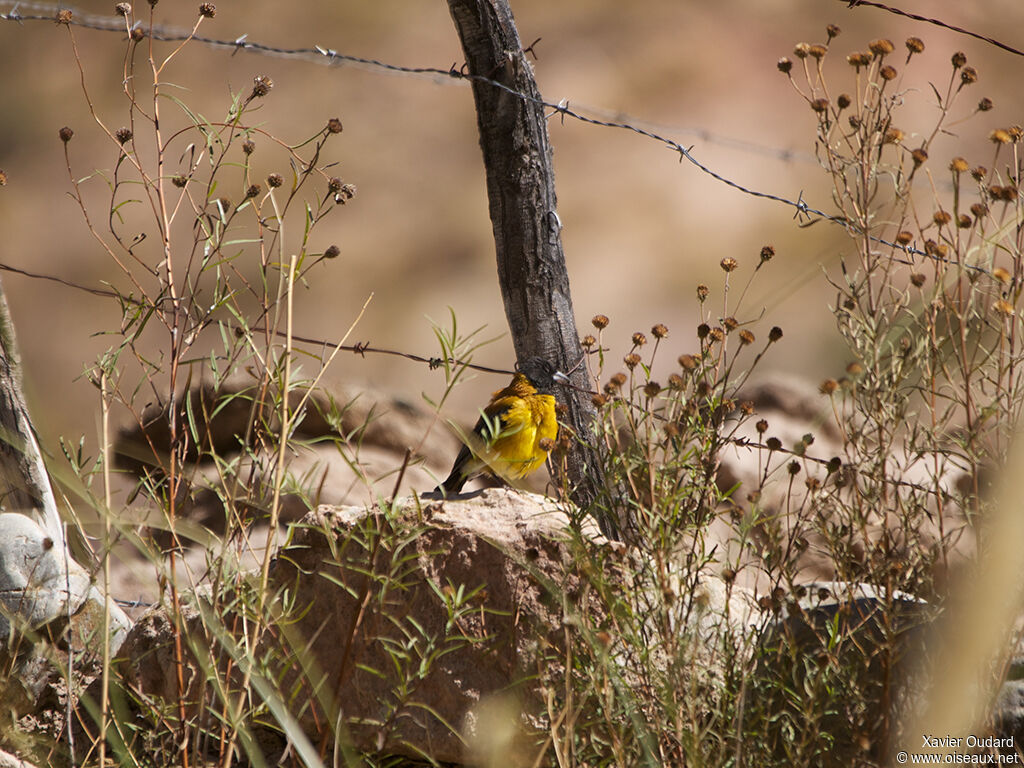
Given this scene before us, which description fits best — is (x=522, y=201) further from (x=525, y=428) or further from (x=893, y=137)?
(x=893, y=137)

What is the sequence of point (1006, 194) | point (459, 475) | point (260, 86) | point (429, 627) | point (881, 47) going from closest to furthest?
point (1006, 194), point (881, 47), point (260, 86), point (429, 627), point (459, 475)

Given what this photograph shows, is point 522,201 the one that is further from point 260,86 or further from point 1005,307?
point 1005,307

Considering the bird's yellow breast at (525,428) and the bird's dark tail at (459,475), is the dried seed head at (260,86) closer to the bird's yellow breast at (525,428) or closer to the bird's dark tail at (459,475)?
the bird's yellow breast at (525,428)

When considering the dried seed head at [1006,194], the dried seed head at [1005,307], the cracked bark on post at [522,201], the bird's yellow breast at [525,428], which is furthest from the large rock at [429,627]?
the dried seed head at [1006,194]

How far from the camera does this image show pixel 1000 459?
181 centimetres

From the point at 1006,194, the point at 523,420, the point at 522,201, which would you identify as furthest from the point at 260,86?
the point at 523,420

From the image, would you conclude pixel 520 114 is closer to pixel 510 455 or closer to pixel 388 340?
pixel 510 455

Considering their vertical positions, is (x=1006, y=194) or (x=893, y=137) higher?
(x=893, y=137)

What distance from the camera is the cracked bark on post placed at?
3.21 meters

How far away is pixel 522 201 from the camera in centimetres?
329

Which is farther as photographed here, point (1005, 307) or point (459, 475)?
point (459, 475)

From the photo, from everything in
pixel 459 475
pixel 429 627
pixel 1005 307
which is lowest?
pixel 429 627

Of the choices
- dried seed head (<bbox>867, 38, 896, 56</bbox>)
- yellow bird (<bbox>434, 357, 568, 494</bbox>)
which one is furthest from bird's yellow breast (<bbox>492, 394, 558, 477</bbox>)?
dried seed head (<bbox>867, 38, 896, 56</bbox>)

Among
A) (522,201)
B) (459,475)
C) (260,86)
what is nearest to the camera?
(260,86)
